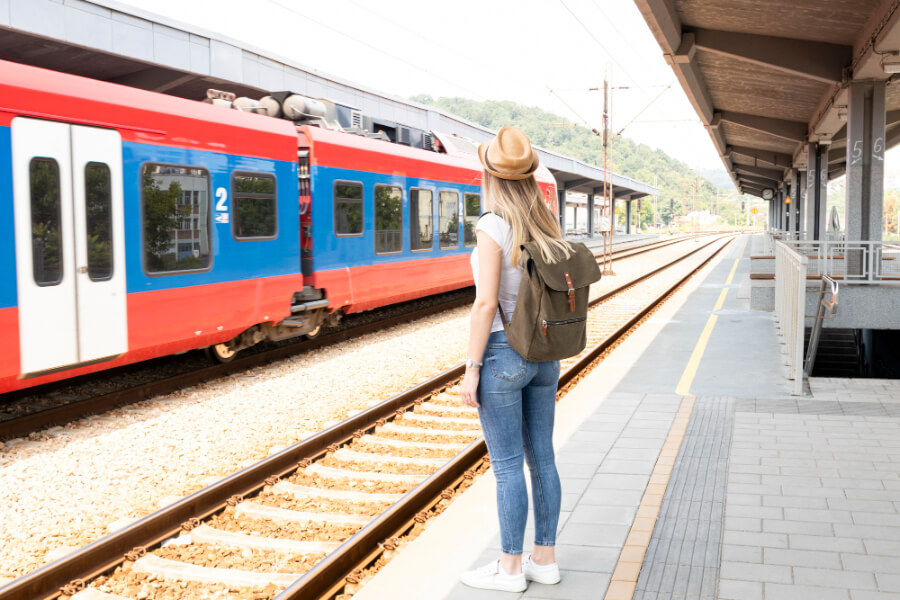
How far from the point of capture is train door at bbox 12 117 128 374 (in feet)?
22.5

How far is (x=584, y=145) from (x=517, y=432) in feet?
363

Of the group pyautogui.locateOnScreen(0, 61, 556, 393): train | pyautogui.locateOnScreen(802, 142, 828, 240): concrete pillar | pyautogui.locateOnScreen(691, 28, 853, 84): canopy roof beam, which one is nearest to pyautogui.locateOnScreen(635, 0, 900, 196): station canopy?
pyautogui.locateOnScreen(691, 28, 853, 84): canopy roof beam

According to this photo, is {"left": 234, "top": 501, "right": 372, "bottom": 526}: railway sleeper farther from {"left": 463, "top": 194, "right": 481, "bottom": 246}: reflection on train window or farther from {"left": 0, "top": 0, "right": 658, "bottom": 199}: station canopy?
{"left": 463, "top": 194, "right": 481, "bottom": 246}: reflection on train window

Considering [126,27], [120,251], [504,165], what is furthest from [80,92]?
[126,27]

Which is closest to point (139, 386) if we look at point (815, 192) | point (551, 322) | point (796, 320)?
point (551, 322)

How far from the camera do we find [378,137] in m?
13.5

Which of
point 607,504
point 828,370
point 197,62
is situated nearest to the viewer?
point 607,504

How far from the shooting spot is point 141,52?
51.2 ft

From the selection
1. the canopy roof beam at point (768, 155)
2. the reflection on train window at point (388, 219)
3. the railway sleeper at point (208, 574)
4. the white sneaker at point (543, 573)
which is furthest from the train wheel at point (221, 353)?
the canopy roof beam at point (768, 155)

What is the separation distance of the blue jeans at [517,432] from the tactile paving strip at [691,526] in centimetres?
56

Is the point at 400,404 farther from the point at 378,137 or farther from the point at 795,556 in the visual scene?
the point at 378,137

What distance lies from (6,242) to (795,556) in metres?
6.03

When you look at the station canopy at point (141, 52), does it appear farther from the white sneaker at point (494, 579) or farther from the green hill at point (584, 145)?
the green hill at point (584, 145)

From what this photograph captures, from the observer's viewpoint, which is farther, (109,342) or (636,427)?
(109,342)
